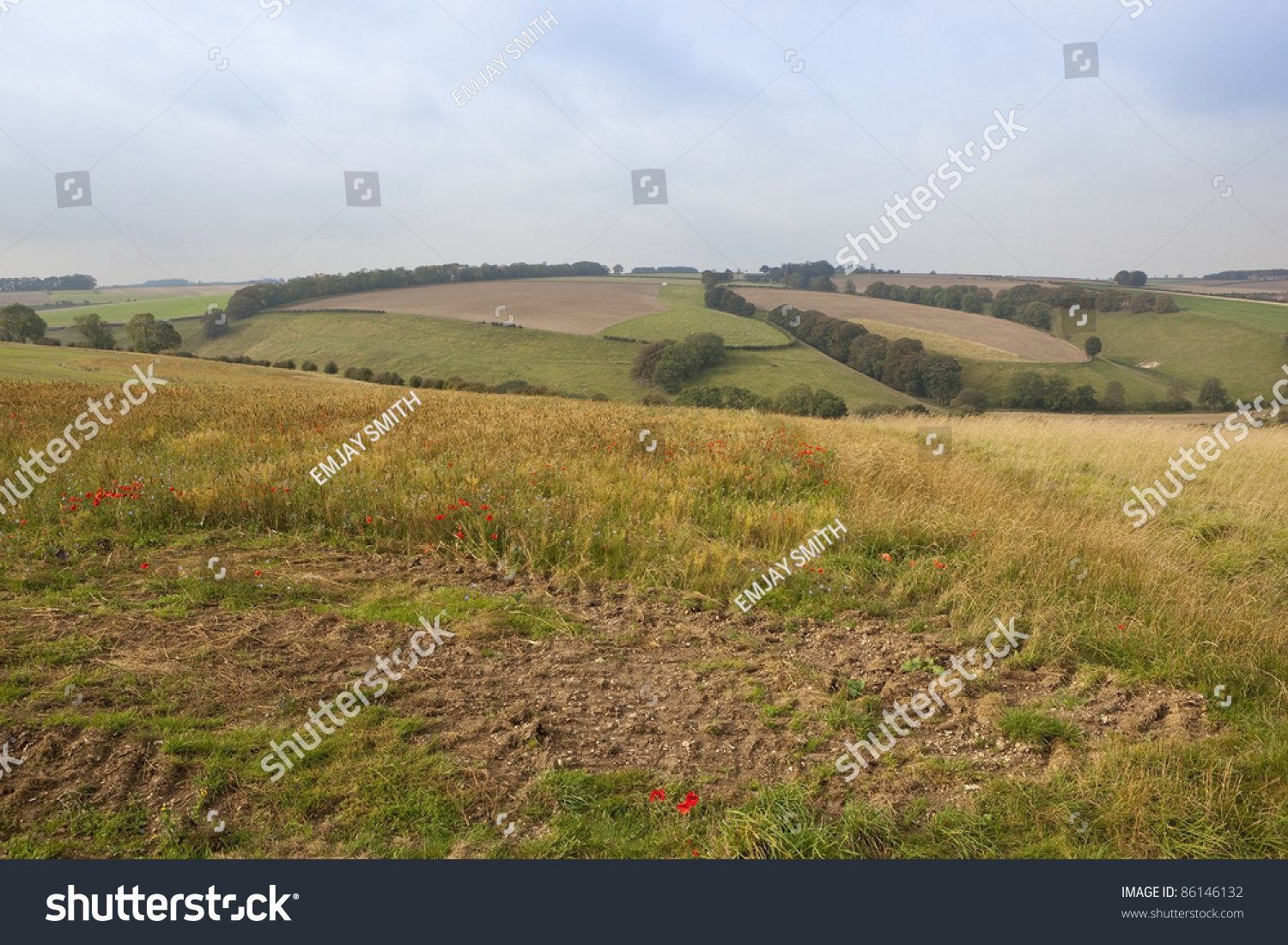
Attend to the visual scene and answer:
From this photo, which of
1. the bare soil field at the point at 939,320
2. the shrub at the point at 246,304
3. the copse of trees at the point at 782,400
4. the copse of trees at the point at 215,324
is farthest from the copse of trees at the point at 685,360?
the shrub at the point at 246,304

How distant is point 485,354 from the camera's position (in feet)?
205

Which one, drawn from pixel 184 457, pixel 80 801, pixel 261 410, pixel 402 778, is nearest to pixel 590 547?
pixel 402 778

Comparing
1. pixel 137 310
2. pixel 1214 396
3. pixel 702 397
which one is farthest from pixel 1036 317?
pixel 137 310

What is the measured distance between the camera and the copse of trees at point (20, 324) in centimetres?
5438

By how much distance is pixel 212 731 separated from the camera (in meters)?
3.97

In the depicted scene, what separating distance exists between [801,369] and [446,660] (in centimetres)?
5041

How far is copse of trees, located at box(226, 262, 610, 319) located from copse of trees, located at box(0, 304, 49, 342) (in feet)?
87.4

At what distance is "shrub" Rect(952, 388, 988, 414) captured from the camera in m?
44.4

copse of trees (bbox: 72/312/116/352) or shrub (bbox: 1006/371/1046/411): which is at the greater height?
copse of trees (bbox: 72/312/116/352)

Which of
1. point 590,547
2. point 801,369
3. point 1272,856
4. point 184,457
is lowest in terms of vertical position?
point 1272,856

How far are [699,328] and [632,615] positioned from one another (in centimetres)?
5721

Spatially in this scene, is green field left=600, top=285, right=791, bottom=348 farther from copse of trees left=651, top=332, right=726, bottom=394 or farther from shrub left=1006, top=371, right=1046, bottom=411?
shrub left=1006, top=371, right=1046, bottom=411

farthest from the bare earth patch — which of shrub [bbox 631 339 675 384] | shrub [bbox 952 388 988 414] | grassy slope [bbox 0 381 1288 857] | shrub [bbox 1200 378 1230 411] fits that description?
shrub [bbox 1200 378 1230 411]

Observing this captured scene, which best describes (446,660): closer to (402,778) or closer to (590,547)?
(402,778)
